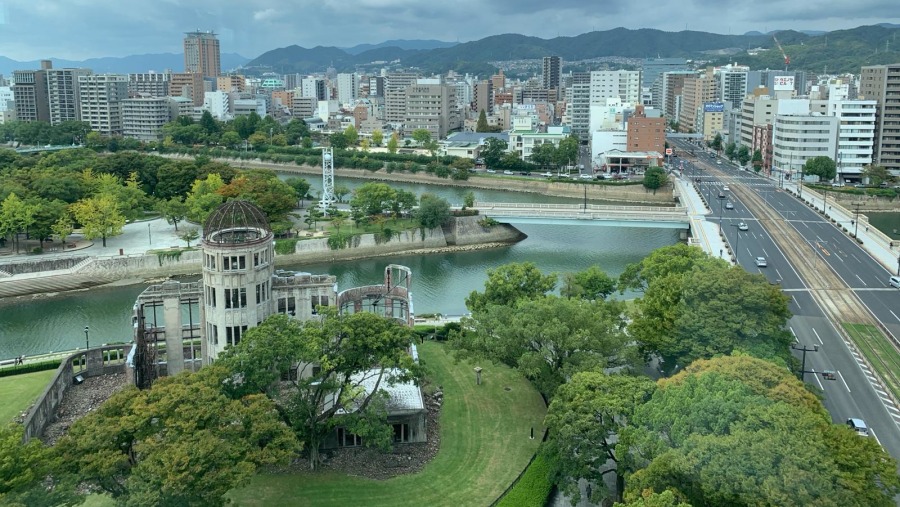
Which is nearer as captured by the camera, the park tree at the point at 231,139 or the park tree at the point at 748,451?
the park tree at the point at 748,451

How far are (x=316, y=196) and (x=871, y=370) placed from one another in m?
38.2

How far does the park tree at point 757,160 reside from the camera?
6438cm

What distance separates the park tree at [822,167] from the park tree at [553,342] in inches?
1638

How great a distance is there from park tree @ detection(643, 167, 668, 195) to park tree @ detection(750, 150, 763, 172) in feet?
41.5

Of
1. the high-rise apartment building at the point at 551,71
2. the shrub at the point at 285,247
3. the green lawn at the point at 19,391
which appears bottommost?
the green lawn at the point at 19,391

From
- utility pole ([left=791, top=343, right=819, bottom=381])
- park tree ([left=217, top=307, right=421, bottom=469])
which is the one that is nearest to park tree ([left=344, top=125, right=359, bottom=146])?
utility pole ([left=791, top=343, right=819, bottom=381])

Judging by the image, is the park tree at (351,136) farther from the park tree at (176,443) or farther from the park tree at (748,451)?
the park tree at (748,451)

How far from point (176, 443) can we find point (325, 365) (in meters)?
3.62

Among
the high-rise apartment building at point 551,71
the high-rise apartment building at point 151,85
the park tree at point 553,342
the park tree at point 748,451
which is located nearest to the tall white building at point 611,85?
the high-rise apartment building at point 551,71

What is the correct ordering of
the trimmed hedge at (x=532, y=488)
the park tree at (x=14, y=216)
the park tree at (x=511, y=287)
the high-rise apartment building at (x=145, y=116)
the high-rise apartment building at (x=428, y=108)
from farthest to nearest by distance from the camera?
1. the high-rise apartment building at (x=428, y=108)
2. the high-rise apartment building at (x=145, y=116)
3. the park tree at (x=14, y=216)
4. the park tree at (x=511, y=287)
5. the trimmed hedge at (x=532, y=488)

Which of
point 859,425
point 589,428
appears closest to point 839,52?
point 859,425

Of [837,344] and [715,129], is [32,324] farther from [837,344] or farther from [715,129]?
[715,129]

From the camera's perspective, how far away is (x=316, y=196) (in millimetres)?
52250

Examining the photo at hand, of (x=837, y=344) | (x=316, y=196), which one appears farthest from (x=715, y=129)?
(x=837, y=344)
